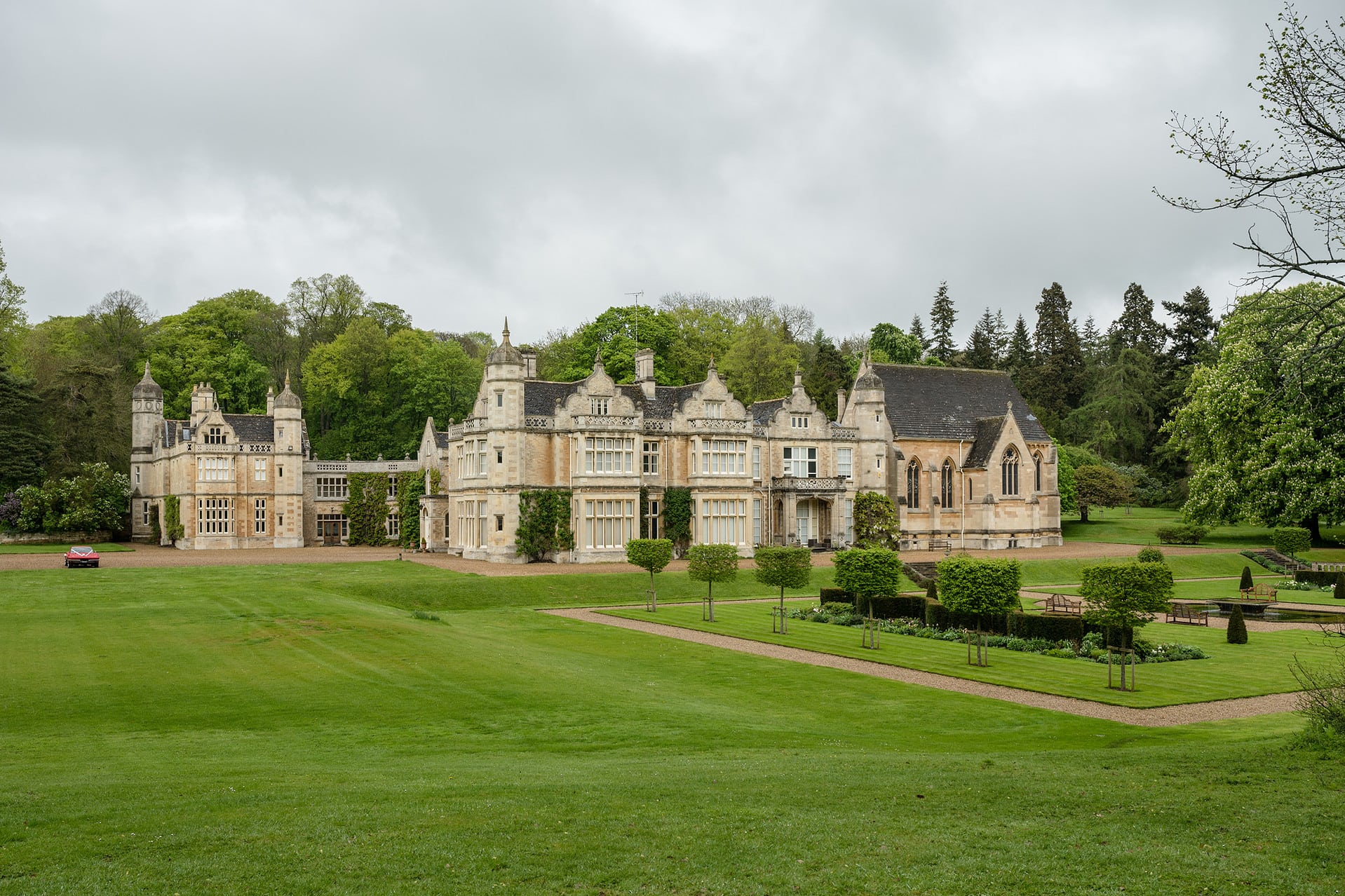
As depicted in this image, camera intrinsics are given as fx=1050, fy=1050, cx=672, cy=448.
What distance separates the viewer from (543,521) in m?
52.0

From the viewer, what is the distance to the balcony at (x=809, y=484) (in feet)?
195

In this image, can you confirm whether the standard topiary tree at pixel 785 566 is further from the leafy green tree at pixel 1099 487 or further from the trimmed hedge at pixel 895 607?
the leafy green tree at pixel 1099 487

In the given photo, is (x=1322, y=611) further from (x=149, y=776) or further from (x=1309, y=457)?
(x=149, y=776)

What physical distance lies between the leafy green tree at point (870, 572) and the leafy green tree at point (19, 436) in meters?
57.6

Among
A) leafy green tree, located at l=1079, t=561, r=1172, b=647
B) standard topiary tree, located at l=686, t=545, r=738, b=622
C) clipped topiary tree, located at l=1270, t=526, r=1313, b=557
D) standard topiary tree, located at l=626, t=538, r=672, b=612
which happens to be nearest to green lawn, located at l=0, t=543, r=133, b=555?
standard topiary tree, located at l=626, t=538, r=672, b=612

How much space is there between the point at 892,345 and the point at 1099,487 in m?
26.5

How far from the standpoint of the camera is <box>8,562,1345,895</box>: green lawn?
945 centimetres

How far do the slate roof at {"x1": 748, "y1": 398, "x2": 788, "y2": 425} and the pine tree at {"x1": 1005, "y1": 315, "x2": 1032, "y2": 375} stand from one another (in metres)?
46.2

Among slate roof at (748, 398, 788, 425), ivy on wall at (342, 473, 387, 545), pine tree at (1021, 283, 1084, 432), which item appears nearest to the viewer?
slate roof at (748, 398, 788, 425)

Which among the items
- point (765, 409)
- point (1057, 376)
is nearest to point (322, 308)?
point (765, 409)

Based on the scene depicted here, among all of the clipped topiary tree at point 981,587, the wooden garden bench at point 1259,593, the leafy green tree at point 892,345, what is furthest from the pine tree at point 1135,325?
the clipped topiary tree at point 981,587

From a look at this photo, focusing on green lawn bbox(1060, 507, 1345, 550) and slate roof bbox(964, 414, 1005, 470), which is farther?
slate roof bbox(964, 414, 1005, 470)

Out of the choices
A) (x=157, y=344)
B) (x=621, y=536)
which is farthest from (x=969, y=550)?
(x=157, y=344)

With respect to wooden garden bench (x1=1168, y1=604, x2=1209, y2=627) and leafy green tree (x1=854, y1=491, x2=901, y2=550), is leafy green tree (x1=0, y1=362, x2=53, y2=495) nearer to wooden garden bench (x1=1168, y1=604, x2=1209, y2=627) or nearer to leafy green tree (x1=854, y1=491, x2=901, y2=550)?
leafy green tree (x1=854, y1=491, x2=901, y2=550)
